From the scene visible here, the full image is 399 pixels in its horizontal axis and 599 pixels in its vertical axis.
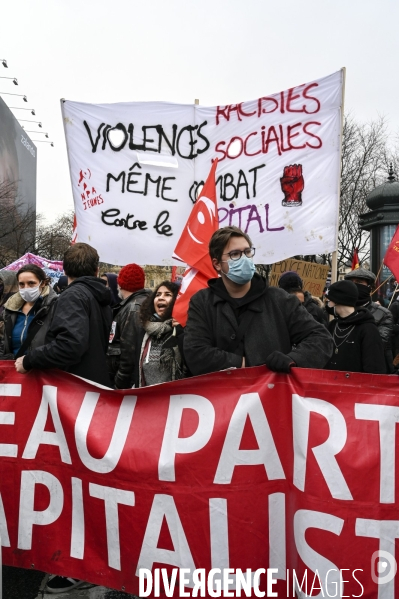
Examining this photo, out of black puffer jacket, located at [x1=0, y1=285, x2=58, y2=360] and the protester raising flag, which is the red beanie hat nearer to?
black puffer jacket, located at [x1=0, y1=285, x2=58, y2=360]

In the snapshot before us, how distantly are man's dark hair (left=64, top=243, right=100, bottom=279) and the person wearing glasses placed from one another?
2.89 feet

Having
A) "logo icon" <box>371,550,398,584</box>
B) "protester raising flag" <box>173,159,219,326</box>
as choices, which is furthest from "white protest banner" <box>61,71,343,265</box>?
"logo icon" <box>371,550,398,584</box>

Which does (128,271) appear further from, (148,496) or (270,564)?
(270,564)

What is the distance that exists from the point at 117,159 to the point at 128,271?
59.8 inches

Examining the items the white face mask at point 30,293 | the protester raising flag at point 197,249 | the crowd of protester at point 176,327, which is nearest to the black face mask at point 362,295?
the crowd of protester at point 176,327

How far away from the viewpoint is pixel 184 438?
299 cm

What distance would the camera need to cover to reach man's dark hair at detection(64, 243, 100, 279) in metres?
3.81

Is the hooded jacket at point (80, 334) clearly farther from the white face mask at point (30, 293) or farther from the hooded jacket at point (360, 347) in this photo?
the hooded jacket at point (360, 347)

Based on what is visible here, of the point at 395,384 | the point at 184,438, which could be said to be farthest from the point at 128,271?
the point at 395,384

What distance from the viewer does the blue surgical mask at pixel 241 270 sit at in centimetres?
318

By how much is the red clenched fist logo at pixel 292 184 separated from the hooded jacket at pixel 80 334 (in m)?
2.43

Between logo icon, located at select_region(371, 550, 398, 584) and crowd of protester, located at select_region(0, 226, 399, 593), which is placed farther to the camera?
crowd of protester, located at select_region(0, 226, 399, 593)

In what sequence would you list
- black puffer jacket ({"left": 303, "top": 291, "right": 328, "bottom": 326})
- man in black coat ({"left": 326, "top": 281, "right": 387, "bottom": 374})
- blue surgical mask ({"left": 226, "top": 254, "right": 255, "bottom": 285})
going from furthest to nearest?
black puffer jacket ({"left": 303, "top": 291, "right": 328, "bottom": 326}) < man in black coat ({"left": 326, "top": 281, "right": 387, "bottom": 374}) < blue surgical mask ({"left": 226, "top": 254, "right": 255, "bottom": 285})

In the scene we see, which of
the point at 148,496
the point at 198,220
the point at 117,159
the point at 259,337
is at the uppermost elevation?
the point at 117,159
